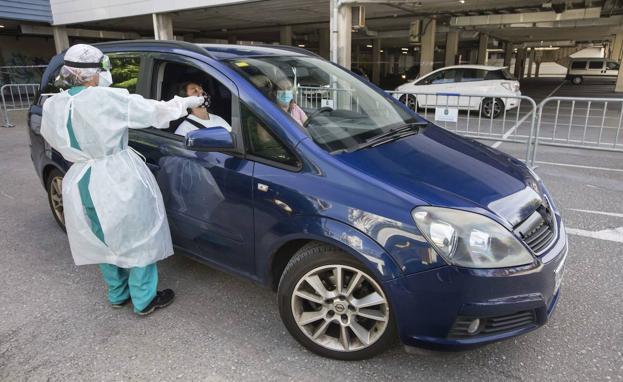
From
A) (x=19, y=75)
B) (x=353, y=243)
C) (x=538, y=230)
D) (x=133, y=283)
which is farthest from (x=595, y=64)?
(x=133, y=283)

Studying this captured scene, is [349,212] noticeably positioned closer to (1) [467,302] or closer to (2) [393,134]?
(1) [467,302]

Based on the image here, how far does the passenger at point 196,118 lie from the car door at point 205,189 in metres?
0.07

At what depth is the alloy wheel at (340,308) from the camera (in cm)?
235

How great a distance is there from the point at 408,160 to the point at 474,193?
42 centimetres

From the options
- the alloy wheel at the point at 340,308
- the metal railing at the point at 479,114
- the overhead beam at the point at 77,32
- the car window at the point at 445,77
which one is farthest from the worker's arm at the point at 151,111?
the overhead beam at the point at 77,32

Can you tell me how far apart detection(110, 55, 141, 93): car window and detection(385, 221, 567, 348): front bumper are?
2.46 meters

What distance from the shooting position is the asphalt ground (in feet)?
8.03

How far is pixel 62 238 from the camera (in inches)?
169

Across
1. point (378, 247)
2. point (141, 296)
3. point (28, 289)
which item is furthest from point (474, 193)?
point (28, 289)

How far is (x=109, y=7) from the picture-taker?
1677 centimetres

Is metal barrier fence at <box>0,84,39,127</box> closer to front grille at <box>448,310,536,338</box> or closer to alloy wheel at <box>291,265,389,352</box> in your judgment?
alloy wheel at <box>291,265,389,352</box>

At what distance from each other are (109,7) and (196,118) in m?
16.5

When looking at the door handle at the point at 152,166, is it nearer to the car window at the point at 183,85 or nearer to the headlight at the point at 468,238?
the car window at the point at 183,85

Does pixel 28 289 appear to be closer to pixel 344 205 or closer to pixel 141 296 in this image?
pixel 141 296
